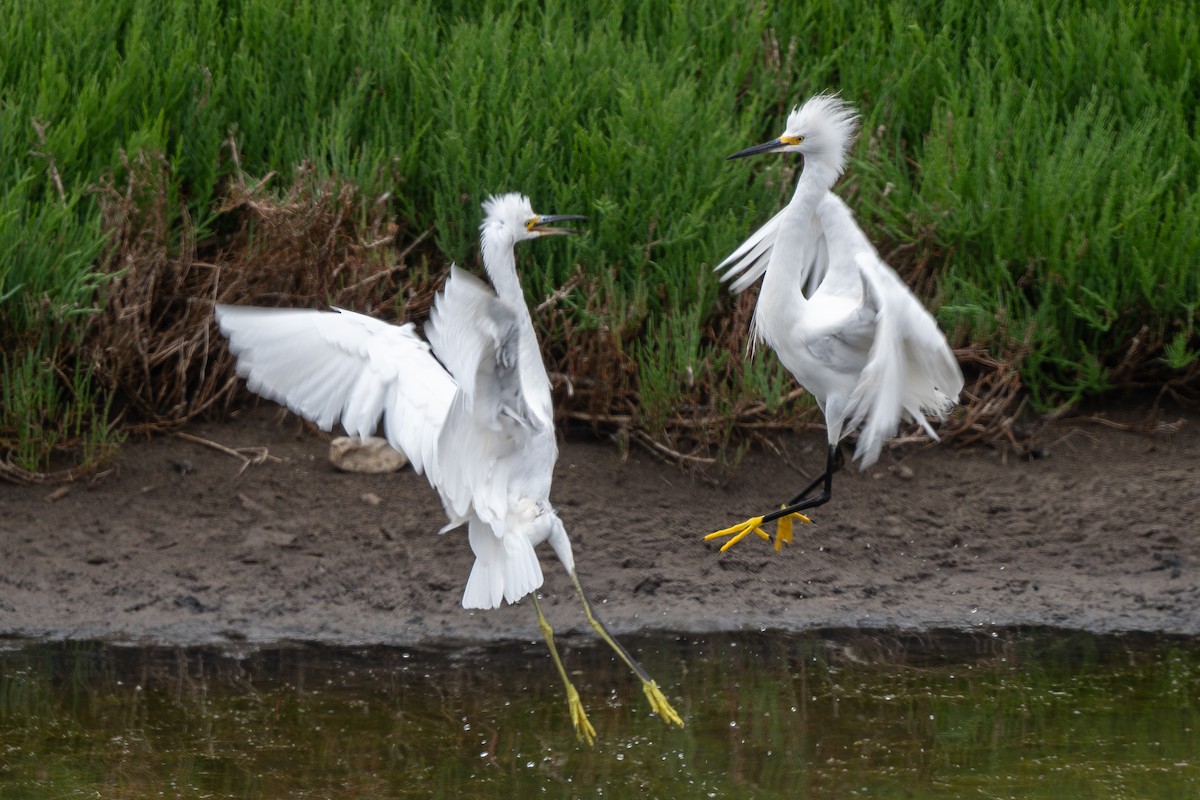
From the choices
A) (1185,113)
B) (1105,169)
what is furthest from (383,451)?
(1185,113)

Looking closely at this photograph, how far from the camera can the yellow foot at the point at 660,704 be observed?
14.1 ft

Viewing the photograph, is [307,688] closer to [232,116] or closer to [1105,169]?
[232,116]

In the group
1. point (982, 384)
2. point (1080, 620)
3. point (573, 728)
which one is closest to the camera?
point (573, 728)

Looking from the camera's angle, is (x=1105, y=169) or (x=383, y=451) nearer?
(x=383, y=451)

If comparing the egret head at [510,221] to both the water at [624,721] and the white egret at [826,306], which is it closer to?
the white egret at [826,306]

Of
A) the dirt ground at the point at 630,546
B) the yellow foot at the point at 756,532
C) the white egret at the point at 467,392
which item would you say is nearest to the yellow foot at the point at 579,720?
the white egret at the point at 467,392

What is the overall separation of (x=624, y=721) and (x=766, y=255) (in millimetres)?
2093

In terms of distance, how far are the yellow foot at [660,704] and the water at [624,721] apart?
4 centimetres

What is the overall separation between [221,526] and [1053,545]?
10.4ft

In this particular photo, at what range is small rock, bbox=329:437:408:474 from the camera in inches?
220

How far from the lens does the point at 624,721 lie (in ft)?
14.5

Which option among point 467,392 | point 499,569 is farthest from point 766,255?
point 467,392

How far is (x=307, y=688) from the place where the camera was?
4.55 metres

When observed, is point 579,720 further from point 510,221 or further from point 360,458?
point 360,458
